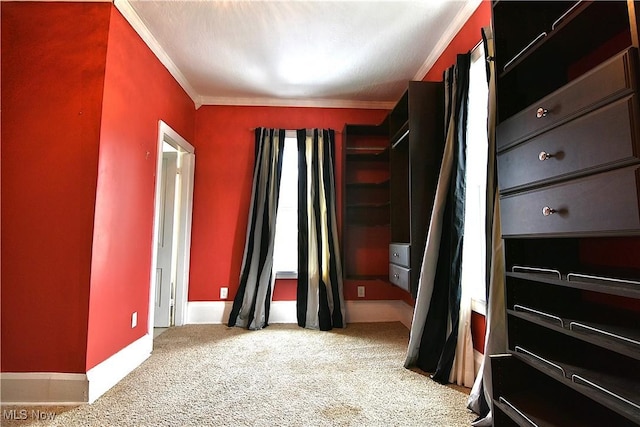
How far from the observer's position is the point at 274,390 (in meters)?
1.86

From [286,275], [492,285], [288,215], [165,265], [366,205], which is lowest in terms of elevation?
[286,275]

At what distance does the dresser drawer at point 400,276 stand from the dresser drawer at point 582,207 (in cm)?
125

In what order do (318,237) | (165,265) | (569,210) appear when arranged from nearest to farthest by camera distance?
(569,210), (165,265), (318,237)

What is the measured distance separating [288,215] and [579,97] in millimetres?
2862

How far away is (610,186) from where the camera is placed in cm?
83

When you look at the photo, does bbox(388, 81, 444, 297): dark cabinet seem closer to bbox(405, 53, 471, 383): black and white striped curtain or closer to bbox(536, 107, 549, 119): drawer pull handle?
bbox(405, 53, 471, 383): black and white striped curtain

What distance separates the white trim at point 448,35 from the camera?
2032 mm

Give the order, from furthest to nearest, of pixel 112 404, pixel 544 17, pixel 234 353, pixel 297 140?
1. pixel 297 140
2. pixel 234 353
3. pixel 112 404
4. pixel 544 17

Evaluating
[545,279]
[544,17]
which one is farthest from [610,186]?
[544,17]

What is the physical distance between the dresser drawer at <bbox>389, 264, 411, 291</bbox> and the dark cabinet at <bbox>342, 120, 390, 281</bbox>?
1.97 ft

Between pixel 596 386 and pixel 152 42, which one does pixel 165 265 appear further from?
pixel 596 386

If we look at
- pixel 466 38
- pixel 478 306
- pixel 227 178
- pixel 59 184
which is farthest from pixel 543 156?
pixel 227 178

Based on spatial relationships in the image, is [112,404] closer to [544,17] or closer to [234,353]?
[234,353]

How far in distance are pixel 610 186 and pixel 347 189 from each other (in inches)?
104
